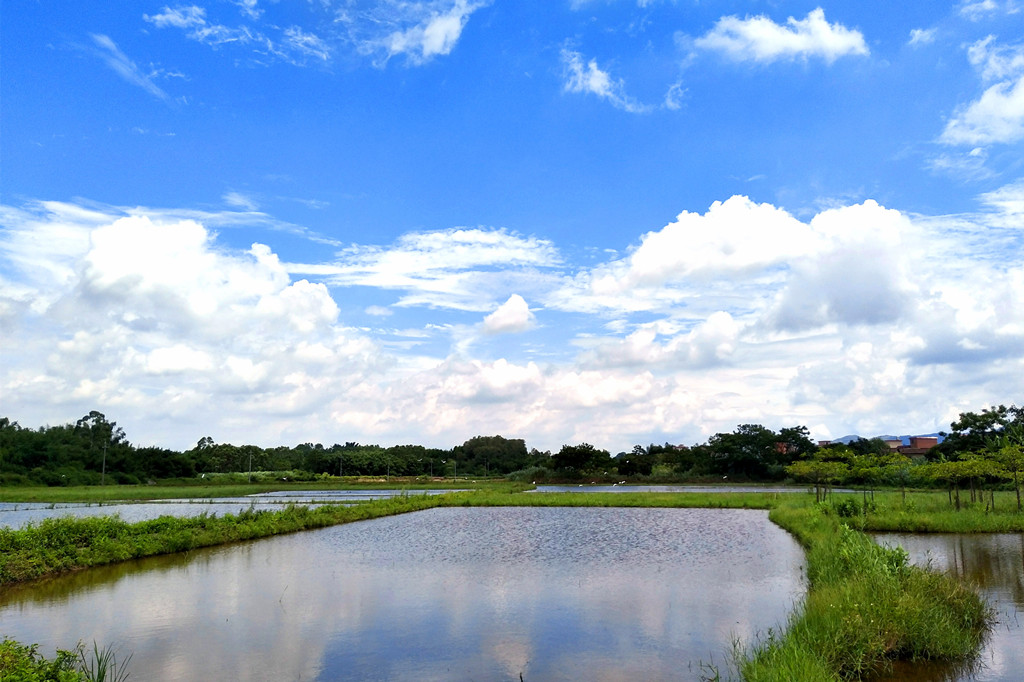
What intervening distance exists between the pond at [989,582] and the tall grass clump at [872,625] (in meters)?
0.34

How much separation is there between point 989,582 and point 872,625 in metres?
8.53

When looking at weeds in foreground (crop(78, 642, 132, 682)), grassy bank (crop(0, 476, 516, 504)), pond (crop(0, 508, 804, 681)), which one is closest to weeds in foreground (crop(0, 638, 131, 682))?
weeds in foreground (crop(78, 642, 132, 682))

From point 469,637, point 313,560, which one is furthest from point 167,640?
point 313,560

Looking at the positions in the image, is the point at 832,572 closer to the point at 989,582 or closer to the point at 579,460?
the point at 989,582

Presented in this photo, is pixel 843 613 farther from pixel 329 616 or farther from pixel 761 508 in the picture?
pixel 761 508

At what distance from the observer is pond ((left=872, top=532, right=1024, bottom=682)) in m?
10.1

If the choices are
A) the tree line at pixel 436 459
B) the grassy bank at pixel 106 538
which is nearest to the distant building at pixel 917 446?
the tree line at pixel 436 459

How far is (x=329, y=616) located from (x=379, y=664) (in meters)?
3.65

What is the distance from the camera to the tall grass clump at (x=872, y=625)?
915cm

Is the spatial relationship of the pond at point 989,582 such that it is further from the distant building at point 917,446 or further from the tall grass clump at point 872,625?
the distant building at point 917,446

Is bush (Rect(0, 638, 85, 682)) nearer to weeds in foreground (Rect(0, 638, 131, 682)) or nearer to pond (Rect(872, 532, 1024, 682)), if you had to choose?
weeds in foreground (Rect(0, 638, 131, 682))

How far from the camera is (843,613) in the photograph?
35.1 ft

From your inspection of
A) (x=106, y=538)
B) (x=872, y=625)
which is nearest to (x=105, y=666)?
(x=872, y=625)

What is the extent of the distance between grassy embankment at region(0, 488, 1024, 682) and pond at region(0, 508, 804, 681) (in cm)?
117
